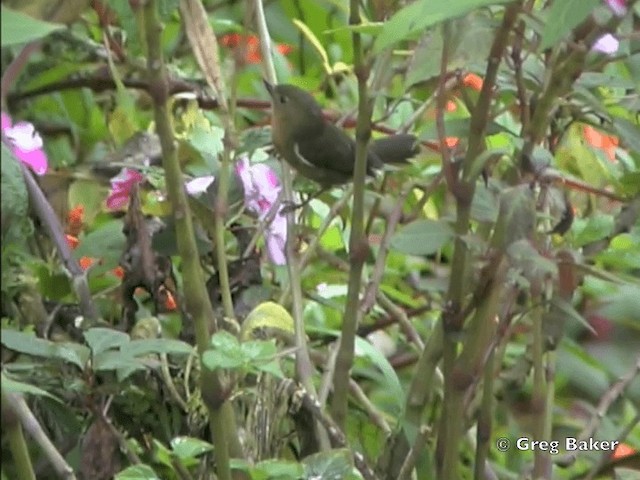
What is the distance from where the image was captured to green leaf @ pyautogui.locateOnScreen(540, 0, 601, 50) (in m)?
0.61

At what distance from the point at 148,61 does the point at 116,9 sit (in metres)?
0.06

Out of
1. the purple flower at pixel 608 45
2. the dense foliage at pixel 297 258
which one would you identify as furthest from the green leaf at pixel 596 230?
the purple flower at pixel 608 45

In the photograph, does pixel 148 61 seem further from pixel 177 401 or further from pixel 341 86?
pixel 341 86

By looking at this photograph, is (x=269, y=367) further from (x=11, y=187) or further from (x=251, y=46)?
(x=251, y=46)

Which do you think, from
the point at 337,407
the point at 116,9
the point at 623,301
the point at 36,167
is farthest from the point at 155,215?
the point at 623,301

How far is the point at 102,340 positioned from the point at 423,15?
28 cm

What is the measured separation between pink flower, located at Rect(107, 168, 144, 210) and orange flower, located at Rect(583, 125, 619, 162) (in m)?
0.49

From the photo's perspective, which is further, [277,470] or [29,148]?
[29,148]

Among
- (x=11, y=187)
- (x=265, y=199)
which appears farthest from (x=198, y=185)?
(x=11, y=187)

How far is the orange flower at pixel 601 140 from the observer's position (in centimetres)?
127

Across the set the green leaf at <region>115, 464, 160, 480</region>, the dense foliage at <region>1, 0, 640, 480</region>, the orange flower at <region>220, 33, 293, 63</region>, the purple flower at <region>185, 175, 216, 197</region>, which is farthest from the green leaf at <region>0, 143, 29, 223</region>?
the orange flower at <region>220, 33, 293, 63</region>

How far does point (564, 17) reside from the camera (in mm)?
614

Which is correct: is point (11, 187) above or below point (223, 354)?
above

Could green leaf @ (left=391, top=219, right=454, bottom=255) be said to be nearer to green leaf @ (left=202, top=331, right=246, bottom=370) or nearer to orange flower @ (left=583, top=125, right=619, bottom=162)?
green leaf @ (left=202, top=331, right=246, bottom=370)
